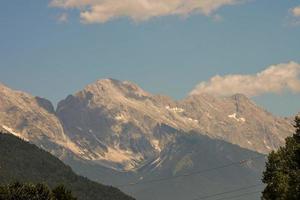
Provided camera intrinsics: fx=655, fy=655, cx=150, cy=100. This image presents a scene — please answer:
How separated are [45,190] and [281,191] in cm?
4941

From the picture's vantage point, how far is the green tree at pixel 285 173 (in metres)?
129

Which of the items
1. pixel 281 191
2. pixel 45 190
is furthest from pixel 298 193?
pixel 45 190

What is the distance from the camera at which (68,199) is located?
12725 centimetres

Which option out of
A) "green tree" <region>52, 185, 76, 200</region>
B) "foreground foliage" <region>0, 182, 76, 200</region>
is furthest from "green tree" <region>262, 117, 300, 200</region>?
"foreground foliage" <region>0, 182, 76, 200</region>

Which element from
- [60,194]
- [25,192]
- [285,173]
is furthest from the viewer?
[285,173]

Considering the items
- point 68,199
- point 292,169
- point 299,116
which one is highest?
point 299,116

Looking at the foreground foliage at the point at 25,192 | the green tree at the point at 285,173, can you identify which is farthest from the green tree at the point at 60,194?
the green tree at the point at 285,173

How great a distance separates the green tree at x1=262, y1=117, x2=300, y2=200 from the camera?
5094 inches

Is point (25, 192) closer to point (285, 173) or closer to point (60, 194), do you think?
point (60, 194)

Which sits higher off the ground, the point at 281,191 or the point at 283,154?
the point at 283,154

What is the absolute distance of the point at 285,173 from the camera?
15062cm

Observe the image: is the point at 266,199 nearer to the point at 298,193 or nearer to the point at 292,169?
the point at 292,169

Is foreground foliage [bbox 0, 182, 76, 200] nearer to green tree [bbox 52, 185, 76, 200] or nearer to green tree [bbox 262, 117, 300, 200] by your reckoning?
green tree [bbox 52, 185, 76, 200]

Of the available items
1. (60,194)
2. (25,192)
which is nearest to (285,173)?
(60,194)
